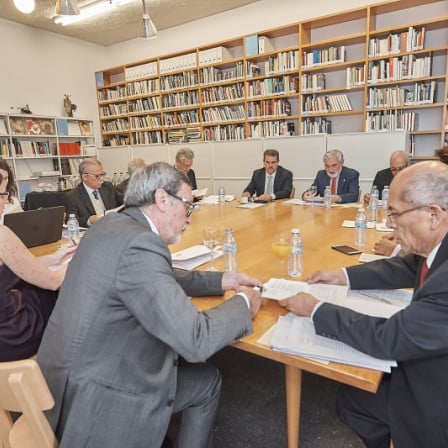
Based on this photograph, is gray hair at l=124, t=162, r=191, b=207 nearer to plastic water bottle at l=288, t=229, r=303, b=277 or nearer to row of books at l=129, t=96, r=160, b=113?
plastic water bottle at l=288, t=229, r=303, b=277

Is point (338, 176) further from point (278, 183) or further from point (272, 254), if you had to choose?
point (272, 254)

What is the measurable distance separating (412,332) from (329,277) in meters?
0.54

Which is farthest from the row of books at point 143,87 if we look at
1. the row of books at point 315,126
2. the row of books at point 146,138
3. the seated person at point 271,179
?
the seated person at point 271,179

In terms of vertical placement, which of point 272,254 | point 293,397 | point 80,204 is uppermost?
point 80,204

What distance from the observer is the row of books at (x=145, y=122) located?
6.54 metres

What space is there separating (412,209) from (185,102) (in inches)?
A: 219

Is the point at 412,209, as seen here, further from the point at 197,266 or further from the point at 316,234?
the point at 316,234

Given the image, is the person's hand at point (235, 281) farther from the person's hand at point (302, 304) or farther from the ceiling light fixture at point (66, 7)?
the ceiling light fixture at point (66, 7)

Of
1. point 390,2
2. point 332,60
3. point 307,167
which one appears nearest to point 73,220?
point 307,167

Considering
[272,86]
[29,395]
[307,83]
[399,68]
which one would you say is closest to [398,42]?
[399,68]

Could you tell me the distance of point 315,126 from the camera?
200 inches

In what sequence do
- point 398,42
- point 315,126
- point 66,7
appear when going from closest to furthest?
point 66,7
point 398,42
point 315,126

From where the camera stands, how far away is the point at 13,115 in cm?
552

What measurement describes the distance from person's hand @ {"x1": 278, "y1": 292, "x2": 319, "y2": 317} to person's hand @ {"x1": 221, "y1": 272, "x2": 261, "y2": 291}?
8.6 inches
